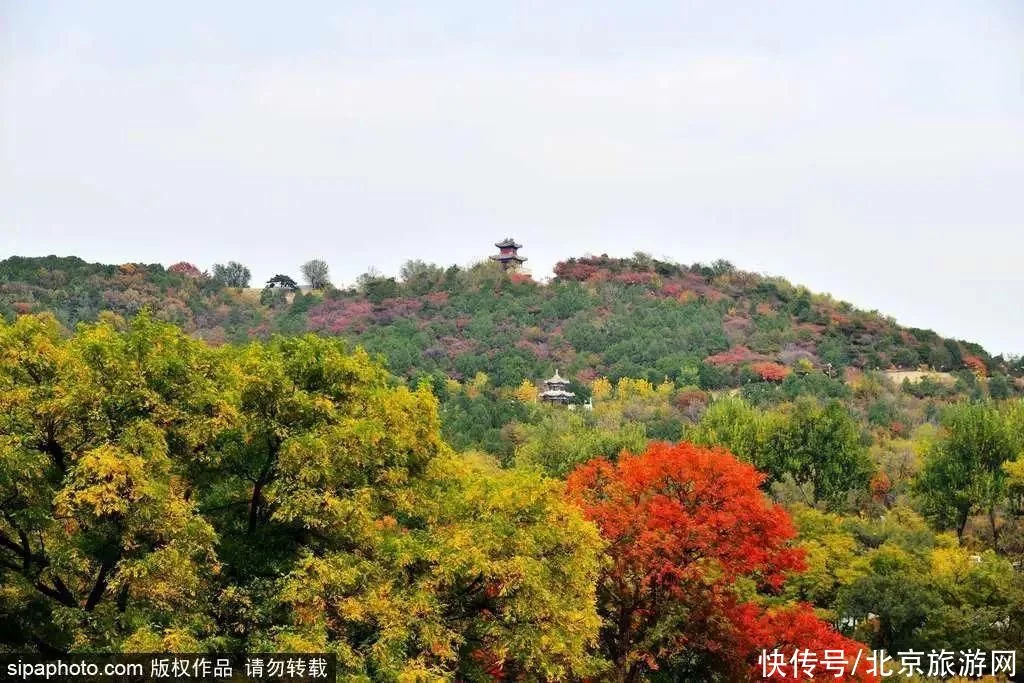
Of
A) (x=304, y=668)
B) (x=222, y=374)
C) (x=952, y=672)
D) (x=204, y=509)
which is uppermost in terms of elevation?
(x=222, y=374)

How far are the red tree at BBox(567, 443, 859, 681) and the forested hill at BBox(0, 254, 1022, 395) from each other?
4243 centimetres

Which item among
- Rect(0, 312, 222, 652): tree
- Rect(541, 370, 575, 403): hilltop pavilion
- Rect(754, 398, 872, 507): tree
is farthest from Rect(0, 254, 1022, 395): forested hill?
Rect(0, 312, 222, 652): tree

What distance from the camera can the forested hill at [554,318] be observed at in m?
70.1

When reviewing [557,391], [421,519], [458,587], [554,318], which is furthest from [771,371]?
[458,587]

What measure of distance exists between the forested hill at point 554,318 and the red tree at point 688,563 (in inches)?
1670

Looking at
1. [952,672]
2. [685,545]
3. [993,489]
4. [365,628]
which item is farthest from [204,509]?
[993,489]

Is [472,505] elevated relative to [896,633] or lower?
elevated

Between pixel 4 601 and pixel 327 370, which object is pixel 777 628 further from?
pixel 4 601

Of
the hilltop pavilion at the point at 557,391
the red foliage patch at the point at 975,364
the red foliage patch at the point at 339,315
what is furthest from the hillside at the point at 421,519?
the red foliage patch at the point at 339,315

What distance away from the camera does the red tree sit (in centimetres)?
2095

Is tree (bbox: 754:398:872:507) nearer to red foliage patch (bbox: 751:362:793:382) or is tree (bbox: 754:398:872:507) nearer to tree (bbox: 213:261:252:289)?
red foliage patch (bbox: 751:362:793:382)

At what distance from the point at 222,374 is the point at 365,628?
427 cm

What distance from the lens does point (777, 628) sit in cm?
2108

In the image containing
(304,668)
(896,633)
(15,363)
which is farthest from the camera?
(896,633)
